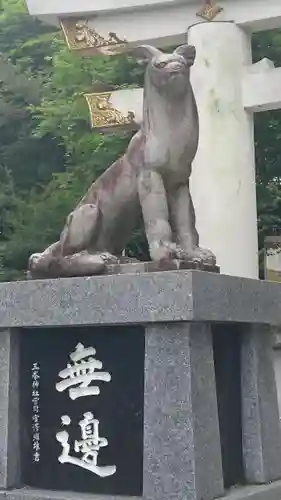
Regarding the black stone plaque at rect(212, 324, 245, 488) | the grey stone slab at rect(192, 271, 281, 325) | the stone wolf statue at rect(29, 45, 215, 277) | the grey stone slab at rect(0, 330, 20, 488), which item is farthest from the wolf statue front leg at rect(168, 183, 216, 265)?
the grey stone slab at rect(0, 330, 20, 488)

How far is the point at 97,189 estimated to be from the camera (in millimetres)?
4168

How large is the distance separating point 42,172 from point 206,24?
4.91 metres

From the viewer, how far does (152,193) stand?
12.9 ft

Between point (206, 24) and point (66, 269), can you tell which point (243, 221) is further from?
point (66, 269)

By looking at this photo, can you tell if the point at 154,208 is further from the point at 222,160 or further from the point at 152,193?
the point at 222,160

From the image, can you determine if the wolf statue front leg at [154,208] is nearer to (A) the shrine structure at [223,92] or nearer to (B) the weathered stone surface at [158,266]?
(B) the weathered stone surface at [158,266]

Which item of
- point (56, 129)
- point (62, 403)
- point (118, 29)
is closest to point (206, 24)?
point (118, 29)

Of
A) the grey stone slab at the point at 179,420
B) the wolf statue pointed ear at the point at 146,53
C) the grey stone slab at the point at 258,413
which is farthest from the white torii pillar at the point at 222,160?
the grey stone slab at the point at 179,420

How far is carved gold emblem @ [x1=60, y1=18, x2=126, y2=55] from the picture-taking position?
797 cm

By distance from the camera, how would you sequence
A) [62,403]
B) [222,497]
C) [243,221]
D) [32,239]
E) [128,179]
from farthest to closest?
[32,239] → [243,221] → [128,179] → [62,403] → [222,497]


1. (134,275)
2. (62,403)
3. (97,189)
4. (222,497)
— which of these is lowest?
(222,497)

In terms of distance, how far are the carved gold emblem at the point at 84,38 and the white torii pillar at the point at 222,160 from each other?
35.6 inches

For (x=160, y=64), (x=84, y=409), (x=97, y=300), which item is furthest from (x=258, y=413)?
(x=160, y=64)

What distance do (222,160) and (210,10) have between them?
146cm
